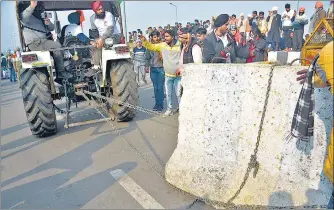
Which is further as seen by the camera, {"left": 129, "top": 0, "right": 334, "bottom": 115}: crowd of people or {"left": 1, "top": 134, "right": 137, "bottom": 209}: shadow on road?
{"left": 129, "top": 0, "right": 334, "bottom": 115}: crowd of people

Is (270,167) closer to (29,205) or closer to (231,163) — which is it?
(231,163)

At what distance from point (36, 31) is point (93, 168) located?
3.11 metres

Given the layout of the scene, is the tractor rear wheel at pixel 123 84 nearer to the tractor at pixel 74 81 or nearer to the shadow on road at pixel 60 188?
the tractor at pixel 74 81

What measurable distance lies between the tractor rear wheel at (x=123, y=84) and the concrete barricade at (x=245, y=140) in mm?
2485

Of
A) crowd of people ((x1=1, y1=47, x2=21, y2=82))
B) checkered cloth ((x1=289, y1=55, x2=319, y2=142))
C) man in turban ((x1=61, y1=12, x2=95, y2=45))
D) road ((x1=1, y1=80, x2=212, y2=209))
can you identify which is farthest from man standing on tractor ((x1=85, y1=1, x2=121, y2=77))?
crowd of people ((x1=1, y1=47, x2=21, y2=82))

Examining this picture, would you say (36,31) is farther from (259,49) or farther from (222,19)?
(259,49)

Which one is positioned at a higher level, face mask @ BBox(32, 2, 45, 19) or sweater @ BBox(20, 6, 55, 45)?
face mask @ BBox(32, 2, 45, 19)

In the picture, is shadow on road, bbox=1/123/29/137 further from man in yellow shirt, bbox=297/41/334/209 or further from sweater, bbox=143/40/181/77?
man in yellow shirt, bbox=297/41/334/209

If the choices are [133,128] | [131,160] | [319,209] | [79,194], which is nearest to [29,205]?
[79,194]

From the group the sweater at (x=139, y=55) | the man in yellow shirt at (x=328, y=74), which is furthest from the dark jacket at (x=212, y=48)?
the sweater at (x=139, y=55)

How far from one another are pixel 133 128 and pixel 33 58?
7.18ft

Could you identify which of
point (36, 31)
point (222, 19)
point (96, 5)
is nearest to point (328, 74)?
point (222, 19)

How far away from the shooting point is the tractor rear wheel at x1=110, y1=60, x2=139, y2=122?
17.9 feet

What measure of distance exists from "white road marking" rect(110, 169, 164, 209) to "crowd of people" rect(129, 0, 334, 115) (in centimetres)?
129
